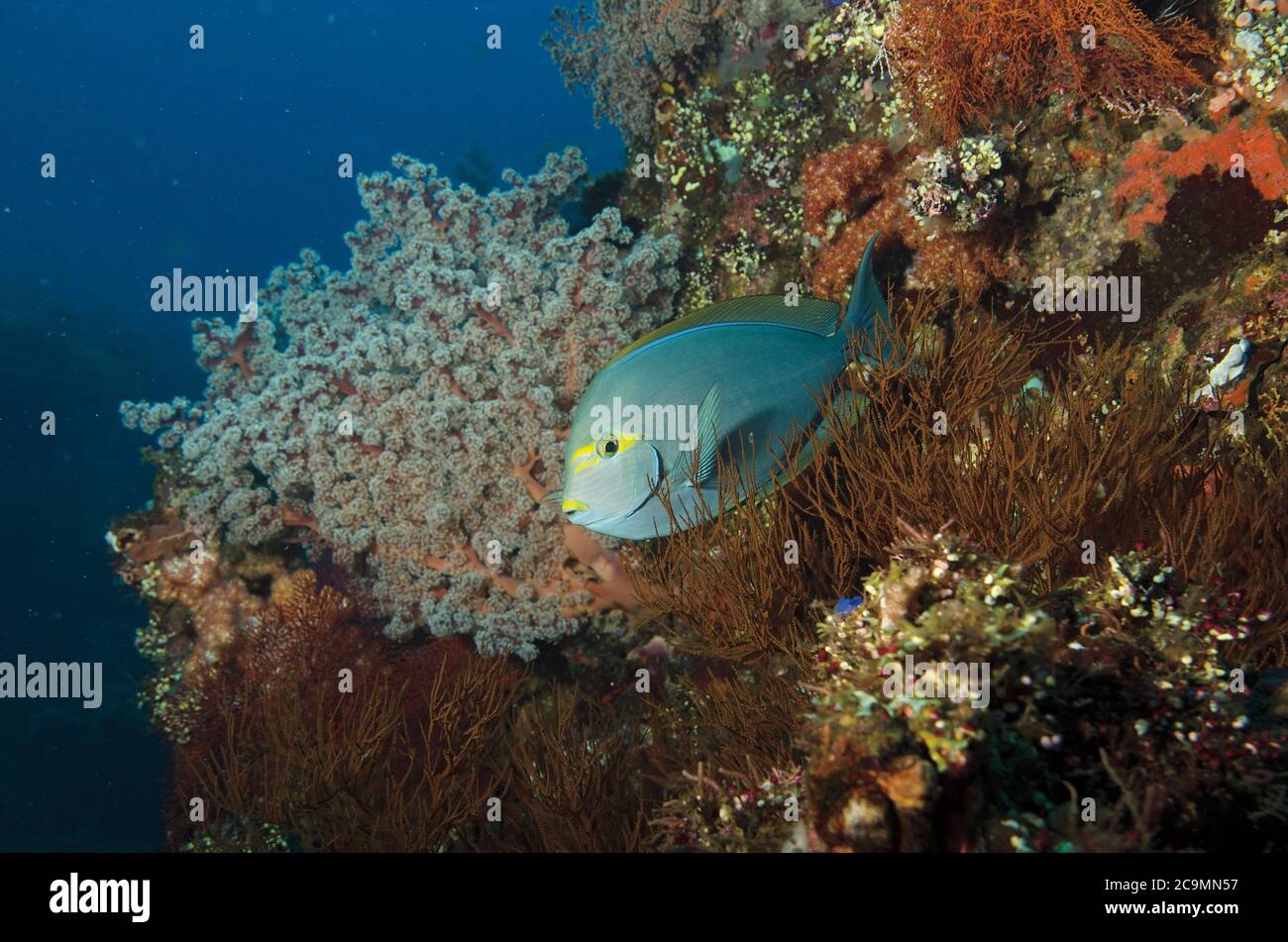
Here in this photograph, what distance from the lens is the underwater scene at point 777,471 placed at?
1745 millimetres

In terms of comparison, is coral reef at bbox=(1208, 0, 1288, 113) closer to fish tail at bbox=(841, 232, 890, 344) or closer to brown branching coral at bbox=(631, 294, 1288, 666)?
brown branching coral at bbox=(631, 294, 1288, 666)

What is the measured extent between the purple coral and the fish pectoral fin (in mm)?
1520

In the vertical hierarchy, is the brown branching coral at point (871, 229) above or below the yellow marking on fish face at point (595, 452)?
above

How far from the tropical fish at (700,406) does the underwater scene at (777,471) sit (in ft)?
0.07

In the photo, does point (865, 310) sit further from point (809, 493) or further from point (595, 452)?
point (595, 452)

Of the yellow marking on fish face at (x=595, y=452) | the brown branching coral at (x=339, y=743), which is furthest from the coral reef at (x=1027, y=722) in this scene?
the brown branching coral at (x=339, y=743)

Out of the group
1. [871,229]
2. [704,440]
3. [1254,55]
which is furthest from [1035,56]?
[704,440]

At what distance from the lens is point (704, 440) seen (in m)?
3.14

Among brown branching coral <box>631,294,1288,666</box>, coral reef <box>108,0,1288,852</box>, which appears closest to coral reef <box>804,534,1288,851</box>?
coral reef <box>108,0,1288,852</box>

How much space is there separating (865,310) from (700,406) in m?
1.09

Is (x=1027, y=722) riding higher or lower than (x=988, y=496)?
lower

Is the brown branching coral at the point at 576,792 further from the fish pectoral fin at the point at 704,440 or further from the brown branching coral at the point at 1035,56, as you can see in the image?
the brown branching coral at the point at 1035,56

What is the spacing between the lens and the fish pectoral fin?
3104mm

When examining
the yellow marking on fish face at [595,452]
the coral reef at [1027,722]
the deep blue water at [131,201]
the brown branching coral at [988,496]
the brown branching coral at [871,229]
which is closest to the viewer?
the coral reef at [1027,722]
